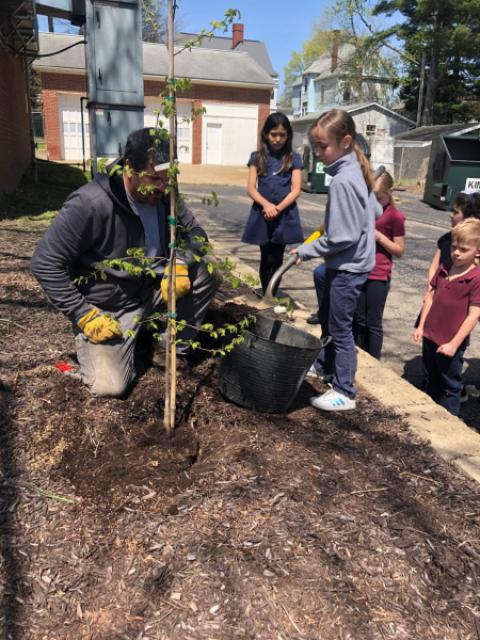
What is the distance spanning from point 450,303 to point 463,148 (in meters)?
15.2

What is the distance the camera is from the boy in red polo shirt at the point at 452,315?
308 cm

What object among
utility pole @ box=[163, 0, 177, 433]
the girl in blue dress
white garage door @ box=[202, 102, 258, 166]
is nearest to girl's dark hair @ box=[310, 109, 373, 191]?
utility pole @ box=[163, 0, 177, 433]

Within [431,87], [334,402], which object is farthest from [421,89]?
[334,402]

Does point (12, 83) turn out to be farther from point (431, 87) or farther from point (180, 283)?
point (431, 87)

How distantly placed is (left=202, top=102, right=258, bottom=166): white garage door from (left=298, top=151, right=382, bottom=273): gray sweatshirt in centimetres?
3030

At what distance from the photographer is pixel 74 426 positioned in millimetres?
2570

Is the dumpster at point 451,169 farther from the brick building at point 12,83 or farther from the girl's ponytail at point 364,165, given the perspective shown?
the girl's ponytail at point 364,165

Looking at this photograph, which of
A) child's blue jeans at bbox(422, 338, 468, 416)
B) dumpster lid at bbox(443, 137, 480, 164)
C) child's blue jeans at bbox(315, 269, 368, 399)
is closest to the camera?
child's blue jeans at bbox(315, 269, 368, 399)

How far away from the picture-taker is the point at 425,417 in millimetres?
2965

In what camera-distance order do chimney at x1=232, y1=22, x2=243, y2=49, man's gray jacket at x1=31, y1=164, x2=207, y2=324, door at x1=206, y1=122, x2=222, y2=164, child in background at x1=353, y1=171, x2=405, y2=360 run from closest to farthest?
1. man's gray jacket at x1=31, y1=164, x2=207, y2=324
2. child in background at x1=353, y1=171, x2=405, y2=360
3. door at x1=206, y1=122, x2=222, y2=164
4. chimney at x1=232, y1=22, x2=243, y2=49

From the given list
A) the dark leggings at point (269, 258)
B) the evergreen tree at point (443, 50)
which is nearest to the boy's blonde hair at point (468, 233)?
the dark leggings at point (269, 258)

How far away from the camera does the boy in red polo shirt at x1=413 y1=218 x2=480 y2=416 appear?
3.08m

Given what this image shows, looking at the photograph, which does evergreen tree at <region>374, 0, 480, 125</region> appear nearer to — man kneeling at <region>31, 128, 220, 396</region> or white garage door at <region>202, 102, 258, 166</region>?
white garage door at <region>202, 102, 258, 166</region>

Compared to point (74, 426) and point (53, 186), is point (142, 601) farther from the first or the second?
point (53, 186)
